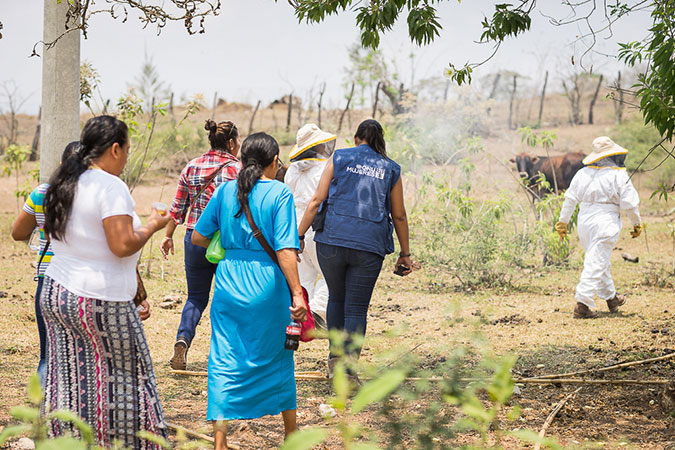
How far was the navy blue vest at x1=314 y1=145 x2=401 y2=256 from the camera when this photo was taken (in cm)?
421

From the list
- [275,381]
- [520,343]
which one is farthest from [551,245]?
[275,381]

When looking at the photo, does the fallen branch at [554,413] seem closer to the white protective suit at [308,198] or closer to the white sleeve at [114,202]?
the white sleeve at [114,202]

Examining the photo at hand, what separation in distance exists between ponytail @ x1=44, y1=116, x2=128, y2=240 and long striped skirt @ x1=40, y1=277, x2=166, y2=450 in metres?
0.23

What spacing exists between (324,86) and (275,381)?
23633 mm

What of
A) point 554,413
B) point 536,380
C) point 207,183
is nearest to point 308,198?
point 207,183

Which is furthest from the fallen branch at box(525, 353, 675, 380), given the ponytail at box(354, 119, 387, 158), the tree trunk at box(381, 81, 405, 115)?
the tree trunk at box(381, 81, 405, 115)

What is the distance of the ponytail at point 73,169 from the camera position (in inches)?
105

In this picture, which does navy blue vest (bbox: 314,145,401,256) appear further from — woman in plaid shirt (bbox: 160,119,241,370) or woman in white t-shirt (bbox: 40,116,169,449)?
woman in white t-shirt (bbox: 40,116,169,449)

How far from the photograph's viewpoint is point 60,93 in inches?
219

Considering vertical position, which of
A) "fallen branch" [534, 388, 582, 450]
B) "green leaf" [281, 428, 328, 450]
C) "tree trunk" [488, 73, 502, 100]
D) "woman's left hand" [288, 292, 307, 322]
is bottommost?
"fallen branch" [534, 388, 582, 450]

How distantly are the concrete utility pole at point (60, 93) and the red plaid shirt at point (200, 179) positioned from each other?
1.44 metres

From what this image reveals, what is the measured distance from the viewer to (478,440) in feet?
11.2

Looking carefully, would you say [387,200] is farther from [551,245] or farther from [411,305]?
[551,245]

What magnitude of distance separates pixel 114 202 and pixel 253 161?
34.9 inches
